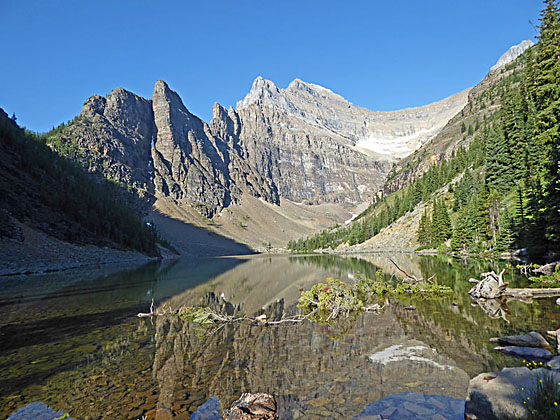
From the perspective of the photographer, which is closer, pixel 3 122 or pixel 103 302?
pixel 103 302

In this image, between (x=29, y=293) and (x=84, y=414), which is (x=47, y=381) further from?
(x=29, y=293)

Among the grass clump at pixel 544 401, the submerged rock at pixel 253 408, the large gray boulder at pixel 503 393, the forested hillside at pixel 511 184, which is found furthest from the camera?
the forested hillside at pixel 511 184

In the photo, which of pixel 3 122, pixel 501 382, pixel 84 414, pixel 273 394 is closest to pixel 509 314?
pixel 501 382

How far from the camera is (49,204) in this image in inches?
3334

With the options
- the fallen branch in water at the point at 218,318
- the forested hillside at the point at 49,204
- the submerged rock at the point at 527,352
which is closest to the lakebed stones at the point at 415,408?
the submerged rock at the point at 527,352

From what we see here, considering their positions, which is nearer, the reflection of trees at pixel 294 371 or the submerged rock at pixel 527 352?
the reflection of trees at pixel 294 371

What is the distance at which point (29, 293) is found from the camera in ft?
108

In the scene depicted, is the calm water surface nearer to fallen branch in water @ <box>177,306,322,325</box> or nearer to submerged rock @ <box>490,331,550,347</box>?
fallen branch in water @ <box>177,306,322,325</box>

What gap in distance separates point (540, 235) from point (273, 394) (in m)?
39.0

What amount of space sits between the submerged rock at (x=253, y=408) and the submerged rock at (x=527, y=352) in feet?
28.7

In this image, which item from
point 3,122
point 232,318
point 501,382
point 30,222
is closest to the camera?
point 501,382

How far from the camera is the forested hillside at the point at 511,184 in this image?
31.1 metres

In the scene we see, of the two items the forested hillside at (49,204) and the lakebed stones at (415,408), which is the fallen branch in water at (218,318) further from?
the forested hillside at (49,204)

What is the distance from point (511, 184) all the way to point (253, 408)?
75.4 meters
